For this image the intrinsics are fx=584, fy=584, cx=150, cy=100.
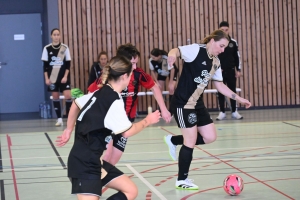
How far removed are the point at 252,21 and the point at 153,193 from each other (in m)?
10.1

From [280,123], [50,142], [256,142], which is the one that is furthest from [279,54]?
[50,142]

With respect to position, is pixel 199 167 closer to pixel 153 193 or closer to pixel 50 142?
pixel 153 193

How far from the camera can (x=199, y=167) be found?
24.0ft

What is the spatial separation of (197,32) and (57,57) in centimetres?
417

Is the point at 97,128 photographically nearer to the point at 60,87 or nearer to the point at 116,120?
the point at 116,120

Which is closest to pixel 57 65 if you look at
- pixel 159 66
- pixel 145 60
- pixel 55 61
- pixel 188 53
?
pixel 55 61

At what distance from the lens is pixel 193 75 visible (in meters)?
6.08

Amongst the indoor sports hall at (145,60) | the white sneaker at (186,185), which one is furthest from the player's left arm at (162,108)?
the indoor sports hall at (145,60)

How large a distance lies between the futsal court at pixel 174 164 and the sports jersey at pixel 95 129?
165cm

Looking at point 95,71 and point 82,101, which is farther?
point 95,71

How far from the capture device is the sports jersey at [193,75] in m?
6.06

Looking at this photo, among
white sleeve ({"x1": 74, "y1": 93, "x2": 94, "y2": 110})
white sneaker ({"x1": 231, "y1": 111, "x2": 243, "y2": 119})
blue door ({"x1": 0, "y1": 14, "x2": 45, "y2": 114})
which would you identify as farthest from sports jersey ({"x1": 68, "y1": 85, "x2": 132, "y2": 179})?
blue door ({"x1": 0, "y1": 14, "x2": 45, "y2": 114})

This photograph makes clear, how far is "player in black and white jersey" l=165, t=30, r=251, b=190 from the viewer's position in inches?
236

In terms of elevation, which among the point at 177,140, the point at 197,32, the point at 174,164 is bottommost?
the point at 174,164
